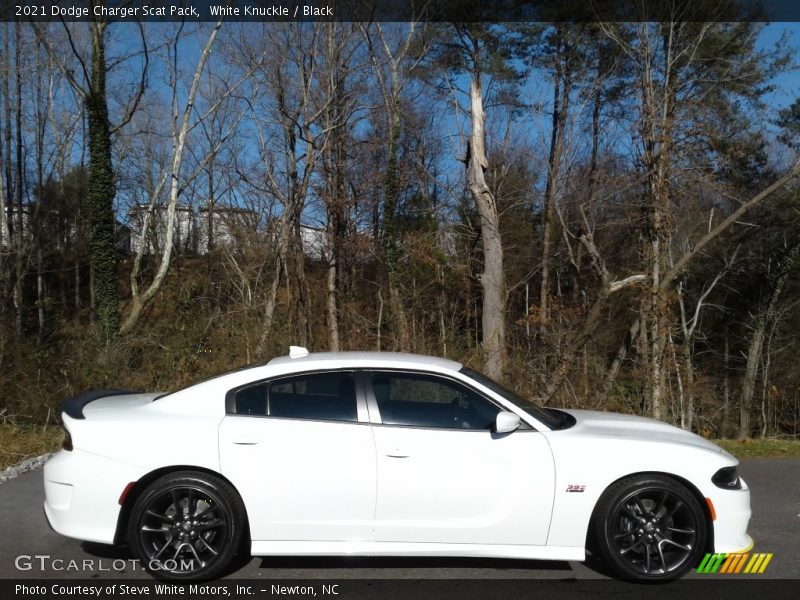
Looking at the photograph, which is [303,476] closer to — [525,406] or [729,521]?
[525,406]

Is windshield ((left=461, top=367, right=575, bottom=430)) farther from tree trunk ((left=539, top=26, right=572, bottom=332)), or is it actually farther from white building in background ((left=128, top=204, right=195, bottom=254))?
white building in background ((left=128, top=204, right=195, bottom=254))

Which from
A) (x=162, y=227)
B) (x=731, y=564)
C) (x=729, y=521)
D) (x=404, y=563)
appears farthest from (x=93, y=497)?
(x=162, y=227)

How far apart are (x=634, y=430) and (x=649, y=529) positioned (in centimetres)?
72

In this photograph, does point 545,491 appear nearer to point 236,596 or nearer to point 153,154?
point 236,596

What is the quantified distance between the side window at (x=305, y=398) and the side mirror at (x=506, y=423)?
911 millimetres

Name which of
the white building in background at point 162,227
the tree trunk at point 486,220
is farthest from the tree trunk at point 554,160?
the white building in background at point 162,227

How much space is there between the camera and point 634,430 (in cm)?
500

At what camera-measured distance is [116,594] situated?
426 centimetres

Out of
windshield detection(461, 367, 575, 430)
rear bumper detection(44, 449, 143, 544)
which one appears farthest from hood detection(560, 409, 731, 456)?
rear bumper detection(44, 449, 143, 544)

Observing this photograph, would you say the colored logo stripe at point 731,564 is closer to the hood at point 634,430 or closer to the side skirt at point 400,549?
the hood at point 634,430

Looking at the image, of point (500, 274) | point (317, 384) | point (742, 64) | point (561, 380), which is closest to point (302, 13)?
point (500, 274)

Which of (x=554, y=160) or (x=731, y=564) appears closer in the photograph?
(x=731, y=564)

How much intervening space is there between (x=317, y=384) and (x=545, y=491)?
1.62m

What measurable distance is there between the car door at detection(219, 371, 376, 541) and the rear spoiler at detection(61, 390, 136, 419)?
3.43 ft
